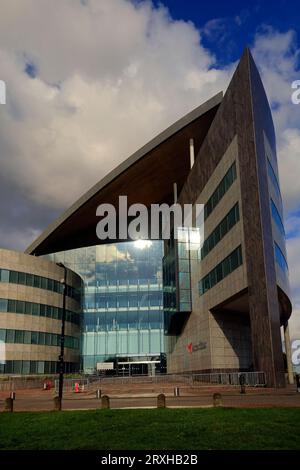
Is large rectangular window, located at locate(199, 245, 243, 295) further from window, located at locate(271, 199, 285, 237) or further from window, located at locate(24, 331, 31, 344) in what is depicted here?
window, located at locate(24, 331, 31, 344)

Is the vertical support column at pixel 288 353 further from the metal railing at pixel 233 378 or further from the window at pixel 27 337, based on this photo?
the window at pixel 27 337

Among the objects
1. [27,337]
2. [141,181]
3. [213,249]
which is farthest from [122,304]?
[213,249]

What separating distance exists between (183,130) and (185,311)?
73.3ft

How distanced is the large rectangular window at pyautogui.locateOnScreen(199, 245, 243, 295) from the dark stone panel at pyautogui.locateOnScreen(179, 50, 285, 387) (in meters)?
2.20

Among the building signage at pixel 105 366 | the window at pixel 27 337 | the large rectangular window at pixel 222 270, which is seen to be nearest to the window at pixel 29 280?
the window at pixel 27 337

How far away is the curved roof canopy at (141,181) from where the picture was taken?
5906 centimetres

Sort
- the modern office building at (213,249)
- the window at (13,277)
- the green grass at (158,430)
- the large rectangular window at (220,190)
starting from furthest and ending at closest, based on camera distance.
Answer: the window at (13,277) → the large rectangular window at (220,190) → the modern office building at (213,249) → the green grass at (158,430)

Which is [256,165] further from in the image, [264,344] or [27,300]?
[27,300]

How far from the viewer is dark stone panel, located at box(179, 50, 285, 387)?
3322cm

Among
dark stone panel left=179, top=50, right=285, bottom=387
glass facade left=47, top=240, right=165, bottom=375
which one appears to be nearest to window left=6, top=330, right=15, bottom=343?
glass facade left=47, top=240, right=165, bottom=375

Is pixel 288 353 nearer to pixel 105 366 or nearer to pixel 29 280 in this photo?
pixel 105 366

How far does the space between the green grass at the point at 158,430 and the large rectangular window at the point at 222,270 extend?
22.3m

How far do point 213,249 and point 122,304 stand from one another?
32.1 meters

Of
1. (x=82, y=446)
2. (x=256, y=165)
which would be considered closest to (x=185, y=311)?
(x=256, y=165)
